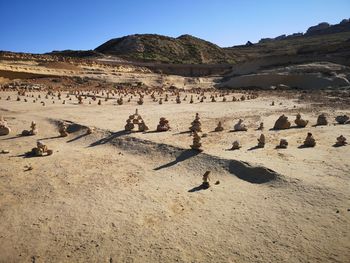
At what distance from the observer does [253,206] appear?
5219 mm

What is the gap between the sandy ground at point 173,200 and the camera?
431 cm

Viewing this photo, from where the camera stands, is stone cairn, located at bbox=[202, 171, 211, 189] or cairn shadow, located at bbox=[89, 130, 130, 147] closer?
stone cairn, located at bbox=[202, 171, 211, 189]

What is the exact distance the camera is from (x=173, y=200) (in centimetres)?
558

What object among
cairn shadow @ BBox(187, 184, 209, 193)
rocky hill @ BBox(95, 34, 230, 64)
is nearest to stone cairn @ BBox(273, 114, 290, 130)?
cairn shadow @ BBox(187, 184, 209, 193)

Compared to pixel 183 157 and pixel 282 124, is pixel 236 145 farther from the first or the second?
pixel 282 124

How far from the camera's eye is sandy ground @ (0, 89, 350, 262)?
170 inches

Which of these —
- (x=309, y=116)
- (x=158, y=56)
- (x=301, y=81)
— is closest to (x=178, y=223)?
(x=309, y=116)

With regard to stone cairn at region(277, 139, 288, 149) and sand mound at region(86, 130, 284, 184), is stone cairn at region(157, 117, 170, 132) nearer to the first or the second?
sand mound at region(86, 130, 284, 184)

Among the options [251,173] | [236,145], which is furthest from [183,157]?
[251,173]

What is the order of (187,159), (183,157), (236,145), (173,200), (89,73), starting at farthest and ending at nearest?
(89,73), (236,145), (183,157), (187,159), (173,200)

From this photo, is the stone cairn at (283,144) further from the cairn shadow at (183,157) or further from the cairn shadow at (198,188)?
the cairn shadow at (198,188)

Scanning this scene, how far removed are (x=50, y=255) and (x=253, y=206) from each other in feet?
9.26

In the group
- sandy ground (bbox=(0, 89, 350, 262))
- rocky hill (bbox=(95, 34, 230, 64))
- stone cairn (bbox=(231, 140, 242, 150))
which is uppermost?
rocky hill (bbox=(95, 34, 230, 64))

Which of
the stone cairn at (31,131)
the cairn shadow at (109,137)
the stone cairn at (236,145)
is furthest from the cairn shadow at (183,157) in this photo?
the stone cairn at (31,131)
